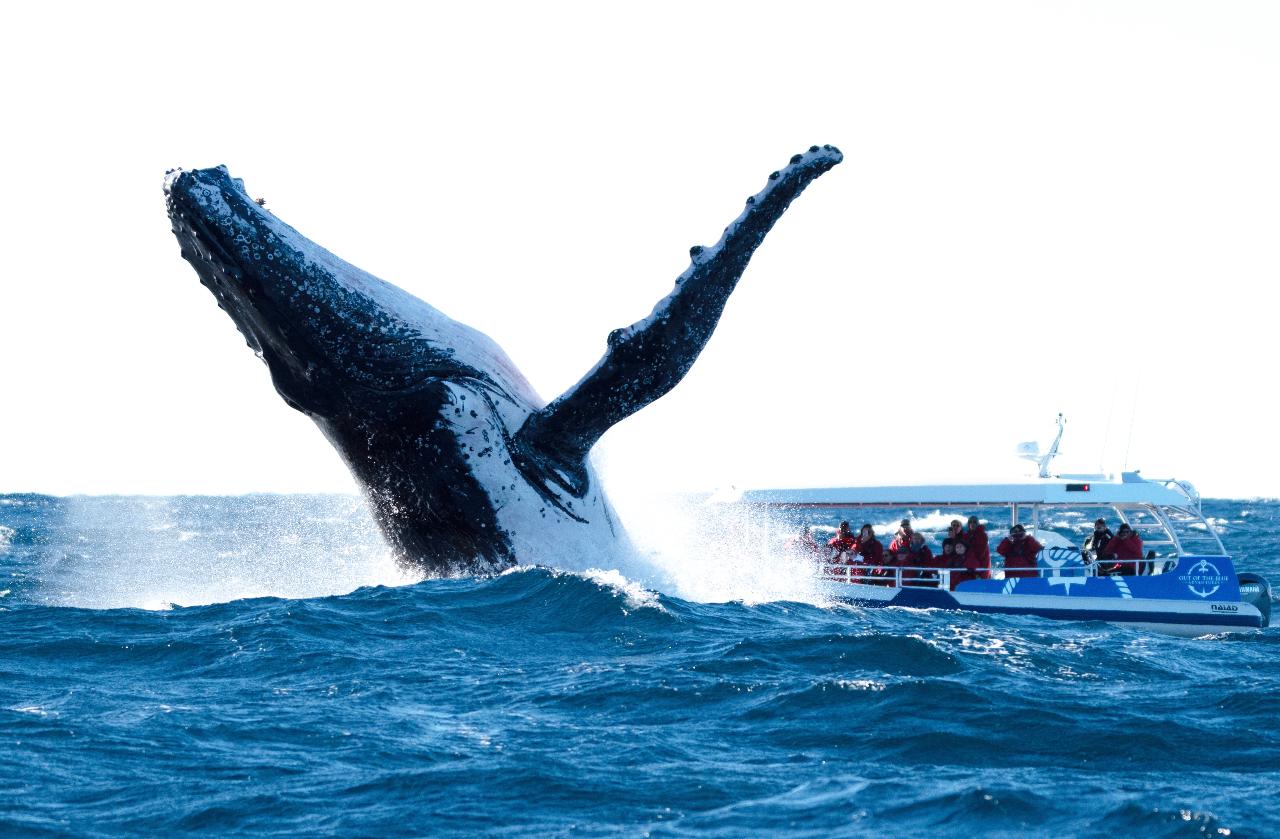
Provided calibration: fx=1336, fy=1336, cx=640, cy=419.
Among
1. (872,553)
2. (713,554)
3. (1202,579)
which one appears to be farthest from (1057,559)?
(713,554)

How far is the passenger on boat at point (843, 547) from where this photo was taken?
16.0m

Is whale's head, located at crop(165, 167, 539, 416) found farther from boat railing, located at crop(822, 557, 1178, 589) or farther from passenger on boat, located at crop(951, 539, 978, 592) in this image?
passenger on boat, located at crop(951, 539, 978, 592)

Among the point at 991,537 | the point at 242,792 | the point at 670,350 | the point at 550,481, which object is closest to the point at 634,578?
the point at 550,481

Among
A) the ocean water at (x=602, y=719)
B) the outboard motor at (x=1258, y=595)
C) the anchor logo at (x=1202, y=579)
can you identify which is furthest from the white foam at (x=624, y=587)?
the outboard motor at (x=1258, y=595)

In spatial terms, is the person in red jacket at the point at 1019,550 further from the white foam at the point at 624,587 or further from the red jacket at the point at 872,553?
the white foam at the point at 624,587

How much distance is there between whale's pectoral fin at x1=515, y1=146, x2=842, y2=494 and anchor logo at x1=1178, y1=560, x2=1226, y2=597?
8.73 meters

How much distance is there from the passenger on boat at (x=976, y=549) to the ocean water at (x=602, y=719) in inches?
146

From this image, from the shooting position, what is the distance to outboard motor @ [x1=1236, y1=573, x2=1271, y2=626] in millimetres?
14812

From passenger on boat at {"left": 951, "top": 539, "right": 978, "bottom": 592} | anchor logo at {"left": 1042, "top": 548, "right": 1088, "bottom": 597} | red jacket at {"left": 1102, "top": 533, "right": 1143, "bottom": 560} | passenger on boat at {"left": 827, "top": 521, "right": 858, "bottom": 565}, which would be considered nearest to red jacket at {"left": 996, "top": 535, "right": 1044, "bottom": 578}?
anchor logo at {"left": 1042, "top": 548, "right": 1088, "bottom": 597}

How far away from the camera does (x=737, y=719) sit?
6477mm

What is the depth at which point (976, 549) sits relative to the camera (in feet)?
49.7

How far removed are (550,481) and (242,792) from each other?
13.4ft

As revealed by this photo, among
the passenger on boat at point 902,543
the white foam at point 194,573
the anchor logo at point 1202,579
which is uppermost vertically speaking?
the white foam at point 194,573

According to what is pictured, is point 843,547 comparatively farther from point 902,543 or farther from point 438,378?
point 438,378
